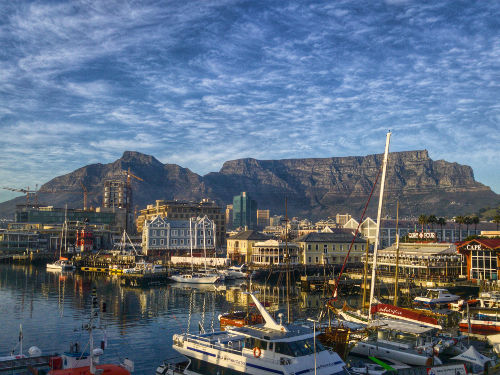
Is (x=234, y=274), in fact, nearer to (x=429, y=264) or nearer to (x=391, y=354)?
(x=429, y=264)

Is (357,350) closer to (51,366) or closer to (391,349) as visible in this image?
(391,349)

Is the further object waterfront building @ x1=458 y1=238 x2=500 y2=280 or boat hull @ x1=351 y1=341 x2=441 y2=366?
waterfront building @ x1=458 y1=238 x2=500 y2=280

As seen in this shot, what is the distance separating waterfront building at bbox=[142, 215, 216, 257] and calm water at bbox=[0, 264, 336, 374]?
3991 cm

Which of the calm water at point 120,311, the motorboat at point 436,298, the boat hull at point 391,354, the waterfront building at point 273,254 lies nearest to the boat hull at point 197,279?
the calm water at point 120,311

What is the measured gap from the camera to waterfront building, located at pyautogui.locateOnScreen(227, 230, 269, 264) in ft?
438

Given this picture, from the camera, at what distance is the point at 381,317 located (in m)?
45.4

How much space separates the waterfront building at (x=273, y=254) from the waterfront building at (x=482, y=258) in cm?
3946

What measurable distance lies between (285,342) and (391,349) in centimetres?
1308

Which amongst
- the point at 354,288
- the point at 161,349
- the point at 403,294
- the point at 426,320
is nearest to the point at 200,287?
the point at 354,288

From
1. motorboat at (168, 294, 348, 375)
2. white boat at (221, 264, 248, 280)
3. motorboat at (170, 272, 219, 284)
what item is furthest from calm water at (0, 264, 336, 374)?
white boat at (221, 264, 248, 280)

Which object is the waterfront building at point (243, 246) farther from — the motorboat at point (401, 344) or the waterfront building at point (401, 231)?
the motorboat at point (401, 344)

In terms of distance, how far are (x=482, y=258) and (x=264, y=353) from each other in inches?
2600

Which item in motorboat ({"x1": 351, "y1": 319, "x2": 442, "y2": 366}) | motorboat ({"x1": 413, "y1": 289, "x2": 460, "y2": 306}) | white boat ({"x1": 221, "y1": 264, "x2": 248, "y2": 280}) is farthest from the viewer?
white boat ({"x1": 221, "y1": 264, "x2": 248, "y2": 280})

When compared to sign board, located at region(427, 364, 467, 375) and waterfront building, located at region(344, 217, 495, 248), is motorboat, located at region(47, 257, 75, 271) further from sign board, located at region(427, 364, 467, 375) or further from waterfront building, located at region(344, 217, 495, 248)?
sign board, located at region(427, 364, 467, 375)
